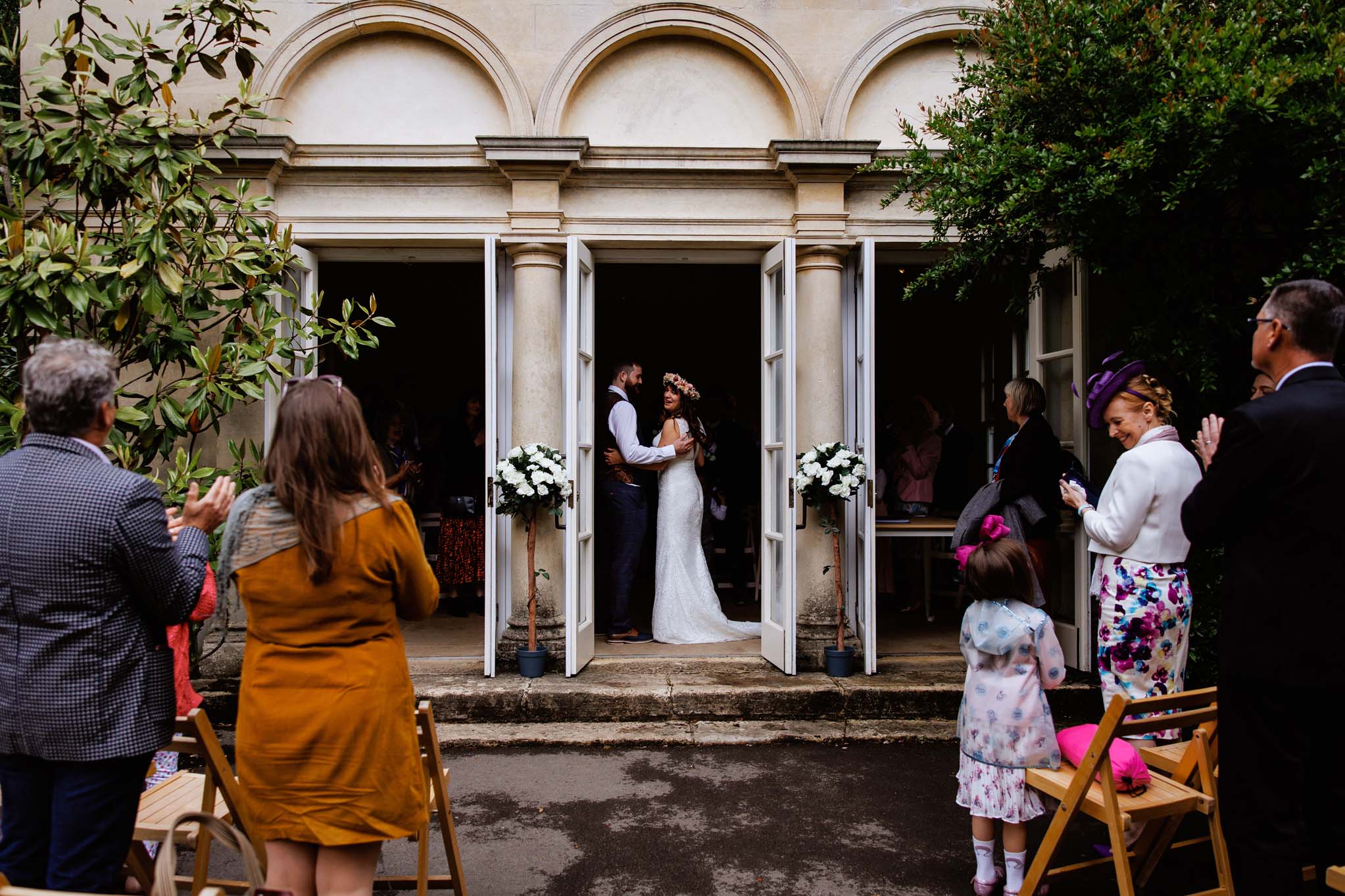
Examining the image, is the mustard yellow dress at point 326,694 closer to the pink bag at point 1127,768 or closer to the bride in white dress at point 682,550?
the pink bag at point 1127,768

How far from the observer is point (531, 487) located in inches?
218

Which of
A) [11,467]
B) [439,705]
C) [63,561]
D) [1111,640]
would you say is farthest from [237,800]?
[1111,640]

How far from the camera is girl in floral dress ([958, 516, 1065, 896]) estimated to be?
3.27 meters

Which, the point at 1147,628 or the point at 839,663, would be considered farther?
the point at 839,663

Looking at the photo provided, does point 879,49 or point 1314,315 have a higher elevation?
point 879,49

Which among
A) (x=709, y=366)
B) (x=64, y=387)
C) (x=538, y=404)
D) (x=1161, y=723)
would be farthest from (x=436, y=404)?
(x=1161, y=723)

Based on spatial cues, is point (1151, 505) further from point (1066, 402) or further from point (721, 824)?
point (1066, 402)

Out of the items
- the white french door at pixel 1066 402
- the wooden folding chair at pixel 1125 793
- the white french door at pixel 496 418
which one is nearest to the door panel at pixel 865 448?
the white french door at pixel 1066 402

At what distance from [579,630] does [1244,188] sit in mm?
4204

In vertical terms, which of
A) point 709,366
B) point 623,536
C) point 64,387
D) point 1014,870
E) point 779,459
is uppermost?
point 709,366

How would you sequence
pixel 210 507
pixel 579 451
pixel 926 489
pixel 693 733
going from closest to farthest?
pixel 210 507 < pixel 693 733 < pixel 579 451 < pixel 926 489

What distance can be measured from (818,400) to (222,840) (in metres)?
4.77

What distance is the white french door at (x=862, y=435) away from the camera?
5.82m

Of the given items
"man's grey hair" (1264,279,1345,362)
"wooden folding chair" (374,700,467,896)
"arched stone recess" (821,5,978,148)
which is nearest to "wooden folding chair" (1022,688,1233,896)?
"man's grey hair" (1264,279,1345,362)
